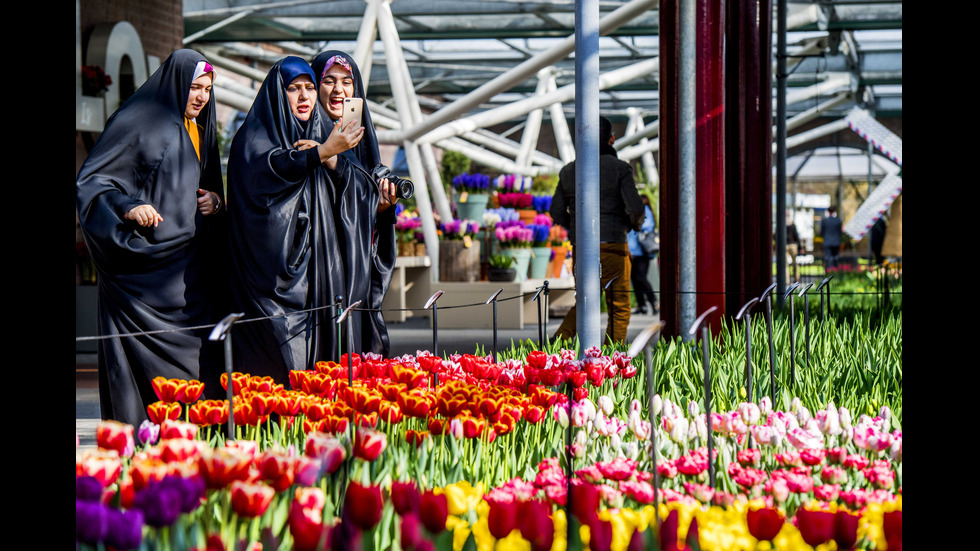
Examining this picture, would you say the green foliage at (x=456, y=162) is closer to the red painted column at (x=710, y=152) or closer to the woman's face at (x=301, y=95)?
the red painted column at (x=710, y=152)

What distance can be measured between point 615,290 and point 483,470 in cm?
470

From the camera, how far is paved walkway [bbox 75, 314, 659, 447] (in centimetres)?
594

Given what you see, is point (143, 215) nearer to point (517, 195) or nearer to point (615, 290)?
point (615, 290)

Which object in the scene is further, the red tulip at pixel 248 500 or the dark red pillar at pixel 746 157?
the dark red pillar at pixel 746 157

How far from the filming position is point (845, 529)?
1.70m

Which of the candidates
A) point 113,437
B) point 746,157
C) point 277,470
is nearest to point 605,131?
point 746,157

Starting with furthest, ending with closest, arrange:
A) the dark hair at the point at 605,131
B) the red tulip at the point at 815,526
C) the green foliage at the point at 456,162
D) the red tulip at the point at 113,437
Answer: the green foliage at the point at 456,162 → the dark hair at the point at 605,131 → the red tulip at the point at 113,437 → the red tulip at the point at 815,526

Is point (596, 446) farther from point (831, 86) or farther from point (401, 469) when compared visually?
point (831, 86)

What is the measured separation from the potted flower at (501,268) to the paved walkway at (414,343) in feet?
1.93

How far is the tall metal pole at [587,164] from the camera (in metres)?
4.34

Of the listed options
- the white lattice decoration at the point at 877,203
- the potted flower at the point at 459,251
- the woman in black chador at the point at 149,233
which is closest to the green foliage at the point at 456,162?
the potted flower at the point at 459,251

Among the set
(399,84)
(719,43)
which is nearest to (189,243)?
(719,43)

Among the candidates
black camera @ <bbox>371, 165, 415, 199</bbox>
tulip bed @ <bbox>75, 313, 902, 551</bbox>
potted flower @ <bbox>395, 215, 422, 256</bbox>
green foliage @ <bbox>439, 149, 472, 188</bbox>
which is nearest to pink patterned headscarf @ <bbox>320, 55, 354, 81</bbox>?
black camera @ <bbox>371, 165, 415, 199</bbox>
